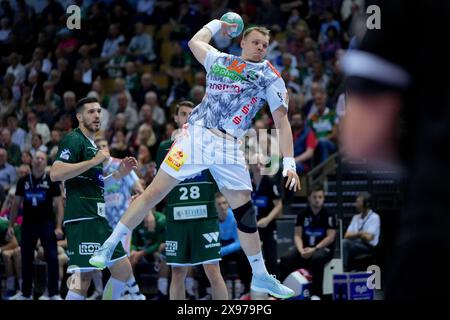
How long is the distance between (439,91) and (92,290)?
10.2 meters

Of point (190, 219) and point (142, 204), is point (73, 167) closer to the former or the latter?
point (142, 204)

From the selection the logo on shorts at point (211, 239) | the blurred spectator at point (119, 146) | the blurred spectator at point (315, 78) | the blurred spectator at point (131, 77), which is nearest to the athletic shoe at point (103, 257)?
the logo on shorts at point (211, 239)

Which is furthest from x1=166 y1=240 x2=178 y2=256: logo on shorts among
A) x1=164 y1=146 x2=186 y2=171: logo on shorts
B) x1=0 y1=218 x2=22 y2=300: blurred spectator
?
x1=0 y1=218 x2=22 y2=300: blurred spectator

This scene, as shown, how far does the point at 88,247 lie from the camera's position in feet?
28.6

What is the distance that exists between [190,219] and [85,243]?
4.34 feet

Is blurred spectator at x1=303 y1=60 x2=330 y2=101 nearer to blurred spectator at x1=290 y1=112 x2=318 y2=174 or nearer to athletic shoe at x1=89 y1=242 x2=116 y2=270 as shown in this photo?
blurred spectator at x1=290 y1=112 x2=318 y2=174

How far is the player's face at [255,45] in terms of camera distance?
7.87m

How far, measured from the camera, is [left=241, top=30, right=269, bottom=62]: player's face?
7871mm

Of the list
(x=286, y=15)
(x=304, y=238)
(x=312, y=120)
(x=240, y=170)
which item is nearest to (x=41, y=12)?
(x=286, y=15)

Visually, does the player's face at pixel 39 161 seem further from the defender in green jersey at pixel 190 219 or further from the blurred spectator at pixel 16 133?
A: the defender in green jersey at pixel 190 219

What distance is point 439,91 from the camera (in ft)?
9.77

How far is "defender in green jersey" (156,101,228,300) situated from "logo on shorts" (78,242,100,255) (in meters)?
0.99

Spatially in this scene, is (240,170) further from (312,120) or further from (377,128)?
(312,120)

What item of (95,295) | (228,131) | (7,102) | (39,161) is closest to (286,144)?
(228,131)
